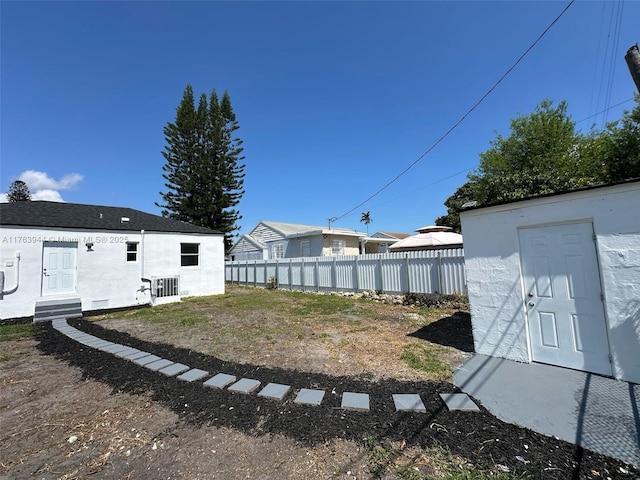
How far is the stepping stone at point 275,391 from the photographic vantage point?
10.4 feet

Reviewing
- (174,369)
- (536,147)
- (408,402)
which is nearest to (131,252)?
(174,369)

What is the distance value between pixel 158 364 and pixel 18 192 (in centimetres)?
4016

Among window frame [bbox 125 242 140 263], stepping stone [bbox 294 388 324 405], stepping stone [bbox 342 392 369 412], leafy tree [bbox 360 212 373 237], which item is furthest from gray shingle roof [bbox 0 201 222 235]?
leafy tree [bbox 360 212 373 237]

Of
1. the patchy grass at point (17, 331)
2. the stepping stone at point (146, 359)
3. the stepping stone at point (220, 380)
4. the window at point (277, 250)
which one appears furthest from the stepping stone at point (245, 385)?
the window at point (277, 250)

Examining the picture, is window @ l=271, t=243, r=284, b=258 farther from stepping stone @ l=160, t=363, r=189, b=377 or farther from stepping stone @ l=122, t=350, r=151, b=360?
stepping stone @ l=160, t=363, r=189, b=377

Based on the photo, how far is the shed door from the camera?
3531mm

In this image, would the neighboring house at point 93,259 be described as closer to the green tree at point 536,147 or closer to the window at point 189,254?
the window at point 189,254

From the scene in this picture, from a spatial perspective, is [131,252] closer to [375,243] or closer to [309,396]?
[309,396]

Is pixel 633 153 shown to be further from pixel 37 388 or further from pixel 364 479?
pixel 37 388

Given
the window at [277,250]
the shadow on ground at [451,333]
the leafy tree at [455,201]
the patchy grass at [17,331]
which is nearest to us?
the shadow on ground at [451,333]

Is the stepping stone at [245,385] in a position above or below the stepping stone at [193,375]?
below

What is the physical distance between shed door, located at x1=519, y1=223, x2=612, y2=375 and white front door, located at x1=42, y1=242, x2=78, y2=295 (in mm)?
12984

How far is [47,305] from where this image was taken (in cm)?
855

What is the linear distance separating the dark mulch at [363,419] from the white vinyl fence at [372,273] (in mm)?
6191
